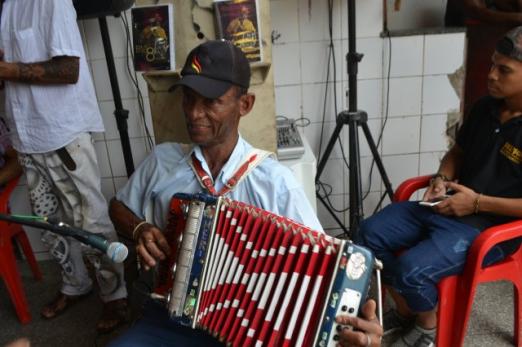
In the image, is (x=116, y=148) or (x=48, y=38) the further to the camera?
(x=116, y=148)

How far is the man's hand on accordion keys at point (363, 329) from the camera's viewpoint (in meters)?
0.86

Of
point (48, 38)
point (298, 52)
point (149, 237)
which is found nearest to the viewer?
point (149, 237)

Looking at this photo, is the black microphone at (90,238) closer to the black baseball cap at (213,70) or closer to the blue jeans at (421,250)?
the black baseball cap at (213,70)

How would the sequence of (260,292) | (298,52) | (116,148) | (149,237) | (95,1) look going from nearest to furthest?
(260,292), (149,237), (95,1), (298,52), (116,148)

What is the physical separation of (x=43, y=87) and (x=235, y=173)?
976 millimetres

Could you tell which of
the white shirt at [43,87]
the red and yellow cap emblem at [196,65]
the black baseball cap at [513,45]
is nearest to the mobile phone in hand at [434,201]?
the black baseball cap at [513,45]

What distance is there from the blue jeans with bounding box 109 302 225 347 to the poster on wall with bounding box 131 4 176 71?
907mm

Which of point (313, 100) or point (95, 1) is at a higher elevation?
point (95, 1)

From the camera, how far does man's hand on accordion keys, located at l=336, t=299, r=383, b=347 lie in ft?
2.82

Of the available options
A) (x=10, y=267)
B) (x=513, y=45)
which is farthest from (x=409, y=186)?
(x=10, y=267)

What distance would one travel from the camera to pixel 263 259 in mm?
974

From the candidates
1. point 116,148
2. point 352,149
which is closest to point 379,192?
point 352,149

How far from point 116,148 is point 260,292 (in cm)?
180

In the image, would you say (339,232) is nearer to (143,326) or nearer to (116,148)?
(116,148)
